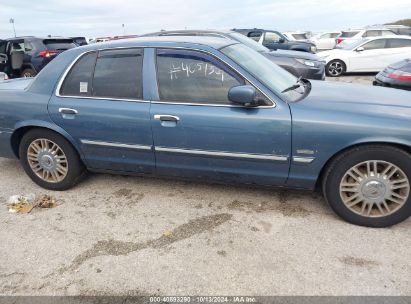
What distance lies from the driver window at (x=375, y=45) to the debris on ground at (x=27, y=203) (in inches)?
442

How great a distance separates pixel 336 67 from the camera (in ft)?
37.4

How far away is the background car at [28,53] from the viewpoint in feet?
33.2

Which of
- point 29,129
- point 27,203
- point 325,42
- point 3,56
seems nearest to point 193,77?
point 29,129

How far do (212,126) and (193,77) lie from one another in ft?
1.64

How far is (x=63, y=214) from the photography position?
3.32 metres

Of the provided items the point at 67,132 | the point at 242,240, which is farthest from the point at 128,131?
the point at 242,240

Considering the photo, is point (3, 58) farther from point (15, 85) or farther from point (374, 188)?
point (374, 188)

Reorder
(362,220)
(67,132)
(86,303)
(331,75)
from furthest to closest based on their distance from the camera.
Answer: (331,75), (67,132), (362,220), (86,303)

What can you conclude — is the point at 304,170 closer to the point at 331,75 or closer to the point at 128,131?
the point at 128,131

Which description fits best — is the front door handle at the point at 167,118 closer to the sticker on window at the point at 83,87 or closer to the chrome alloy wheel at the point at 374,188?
the sticker on window at the point at 83,87

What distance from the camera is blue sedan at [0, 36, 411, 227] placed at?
2777mm

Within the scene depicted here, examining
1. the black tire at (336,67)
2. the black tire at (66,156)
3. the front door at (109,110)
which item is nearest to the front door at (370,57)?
the black tire at (336,67)

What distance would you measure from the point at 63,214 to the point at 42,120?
1015mm

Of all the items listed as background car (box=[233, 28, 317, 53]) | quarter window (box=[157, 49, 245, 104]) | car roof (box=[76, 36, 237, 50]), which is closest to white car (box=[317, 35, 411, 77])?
background car (box=[233, 28, 317, 53])
